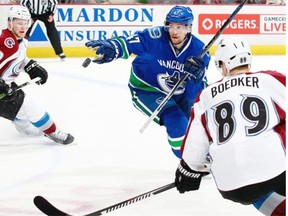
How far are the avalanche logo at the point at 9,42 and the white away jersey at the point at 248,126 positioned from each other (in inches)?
81.6

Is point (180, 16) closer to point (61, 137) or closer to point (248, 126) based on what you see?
point (61, 137)

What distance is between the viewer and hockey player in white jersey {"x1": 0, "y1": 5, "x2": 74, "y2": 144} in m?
3.86

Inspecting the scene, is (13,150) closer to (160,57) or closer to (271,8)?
(160,57)

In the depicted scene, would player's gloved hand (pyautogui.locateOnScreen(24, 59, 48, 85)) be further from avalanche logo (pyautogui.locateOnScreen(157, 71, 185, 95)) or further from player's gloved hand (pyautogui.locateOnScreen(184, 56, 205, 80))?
player's gloved hand (pyautogui.locateOnScreen(184, 56, 205, 80))

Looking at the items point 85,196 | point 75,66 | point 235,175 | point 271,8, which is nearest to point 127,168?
point 85,196

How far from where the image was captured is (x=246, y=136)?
Answer: 1983 mm

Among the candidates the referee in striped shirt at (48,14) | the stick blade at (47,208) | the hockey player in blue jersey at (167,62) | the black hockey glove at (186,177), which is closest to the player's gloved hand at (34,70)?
the hockey player in blue jersey at (167,62)

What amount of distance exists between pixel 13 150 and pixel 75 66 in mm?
3482

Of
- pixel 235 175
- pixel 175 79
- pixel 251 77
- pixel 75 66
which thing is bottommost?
pixel 75 66

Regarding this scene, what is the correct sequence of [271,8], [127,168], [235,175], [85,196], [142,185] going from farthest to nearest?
[271,8] → [127,168] → [142,185] → [85,196] → [235,175]

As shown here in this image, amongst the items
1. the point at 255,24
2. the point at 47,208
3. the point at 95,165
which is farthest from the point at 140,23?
the point at 47,208

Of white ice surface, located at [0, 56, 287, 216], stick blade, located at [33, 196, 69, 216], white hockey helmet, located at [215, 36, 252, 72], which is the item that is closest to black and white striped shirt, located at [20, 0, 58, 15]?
white ice surface, located at [0, 56, 287, 216]

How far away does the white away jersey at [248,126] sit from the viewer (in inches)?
77.9

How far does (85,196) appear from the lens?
3027 mm
